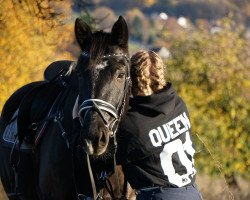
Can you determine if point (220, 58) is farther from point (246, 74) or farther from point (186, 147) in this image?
point (186, 147)

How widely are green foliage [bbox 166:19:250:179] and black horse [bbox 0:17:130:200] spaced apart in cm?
649

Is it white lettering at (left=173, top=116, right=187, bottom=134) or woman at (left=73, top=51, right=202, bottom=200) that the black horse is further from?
white lettering at (left=173, top=116, right=187, bottom=134)

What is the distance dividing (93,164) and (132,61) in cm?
87

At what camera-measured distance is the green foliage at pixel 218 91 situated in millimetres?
14336

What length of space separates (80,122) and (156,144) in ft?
1.93

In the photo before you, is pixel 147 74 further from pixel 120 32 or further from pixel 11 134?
pixel 11 134

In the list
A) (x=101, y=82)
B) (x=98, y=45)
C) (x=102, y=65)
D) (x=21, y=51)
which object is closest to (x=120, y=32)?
(x=98, y=45)

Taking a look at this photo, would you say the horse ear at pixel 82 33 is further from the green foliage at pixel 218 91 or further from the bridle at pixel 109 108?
the green foliage at pixel 218 91

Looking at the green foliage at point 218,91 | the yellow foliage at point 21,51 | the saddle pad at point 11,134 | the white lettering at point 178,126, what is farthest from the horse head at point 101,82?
the yellow foliage at point 21,51

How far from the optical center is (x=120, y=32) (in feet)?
17.0

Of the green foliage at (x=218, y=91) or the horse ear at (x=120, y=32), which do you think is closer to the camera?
the horse ear at (x=120, y=32)

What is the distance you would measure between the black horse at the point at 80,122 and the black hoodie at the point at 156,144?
130 millimetres

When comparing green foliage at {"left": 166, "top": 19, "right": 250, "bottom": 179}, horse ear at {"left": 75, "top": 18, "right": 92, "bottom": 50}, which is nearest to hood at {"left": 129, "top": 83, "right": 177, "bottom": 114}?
horse ear at {"left": 75, "top": 18, "right": 92, "bottom": 50}

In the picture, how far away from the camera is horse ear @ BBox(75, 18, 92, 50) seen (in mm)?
5234
